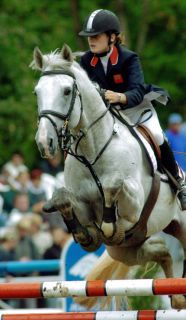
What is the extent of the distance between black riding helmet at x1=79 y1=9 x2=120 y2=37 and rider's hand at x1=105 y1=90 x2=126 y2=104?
464 millimetres

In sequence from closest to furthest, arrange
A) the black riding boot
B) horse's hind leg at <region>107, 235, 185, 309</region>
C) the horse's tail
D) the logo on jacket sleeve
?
the logo on jacket sleeve < the black riding boot < horse's hind leg at <region>107, 235, 185, 309</region> < the horse's tail

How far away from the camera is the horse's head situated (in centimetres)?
802

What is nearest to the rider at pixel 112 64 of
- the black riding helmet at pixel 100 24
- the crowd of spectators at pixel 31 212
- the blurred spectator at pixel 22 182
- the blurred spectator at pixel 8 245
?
the black riding helmet at pixel 100 24

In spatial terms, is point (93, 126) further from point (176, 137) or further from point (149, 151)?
point (176, 137)

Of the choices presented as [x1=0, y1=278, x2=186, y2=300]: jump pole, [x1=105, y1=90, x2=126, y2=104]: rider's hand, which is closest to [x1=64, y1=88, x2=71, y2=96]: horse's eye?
[x1=105, y1=90, x2=126, y2=104]: rider's hand

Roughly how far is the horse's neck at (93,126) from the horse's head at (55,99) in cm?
20

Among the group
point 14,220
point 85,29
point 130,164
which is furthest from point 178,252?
point 14,220

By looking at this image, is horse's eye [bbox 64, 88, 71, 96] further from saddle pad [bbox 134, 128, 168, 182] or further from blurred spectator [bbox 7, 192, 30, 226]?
blurred spectator [bbox 7, 192, 30, 226]

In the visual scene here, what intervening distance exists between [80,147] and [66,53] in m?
0.75

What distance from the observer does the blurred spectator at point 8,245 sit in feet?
49.8

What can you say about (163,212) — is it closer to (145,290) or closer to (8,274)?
(145,290)

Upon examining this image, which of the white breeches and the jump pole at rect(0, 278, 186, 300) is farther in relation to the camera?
the white breeches

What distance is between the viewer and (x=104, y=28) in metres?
8.91

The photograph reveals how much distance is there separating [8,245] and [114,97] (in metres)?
6.52
